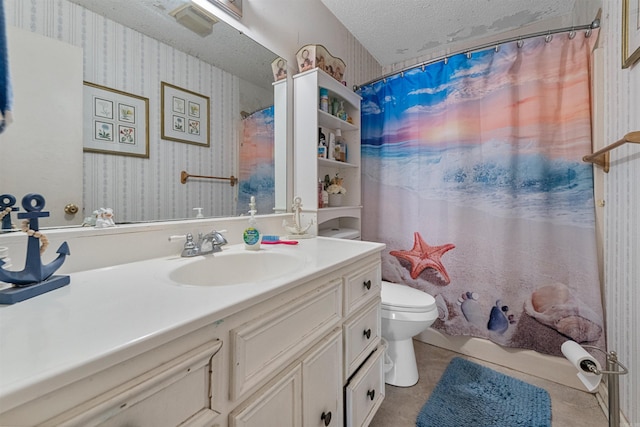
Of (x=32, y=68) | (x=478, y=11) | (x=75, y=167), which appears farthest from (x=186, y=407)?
(x=478, y=11)

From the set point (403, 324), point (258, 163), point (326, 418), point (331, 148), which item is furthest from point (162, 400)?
point (331, 148)

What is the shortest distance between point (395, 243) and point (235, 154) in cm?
127

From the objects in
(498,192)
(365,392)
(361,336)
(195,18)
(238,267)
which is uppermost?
(195,18)

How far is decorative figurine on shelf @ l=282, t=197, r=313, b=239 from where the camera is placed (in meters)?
1.41

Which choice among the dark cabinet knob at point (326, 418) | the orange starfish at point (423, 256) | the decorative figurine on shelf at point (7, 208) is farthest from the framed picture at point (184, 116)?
the orange starfish at point (423, 256)

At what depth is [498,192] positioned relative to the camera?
1.59m

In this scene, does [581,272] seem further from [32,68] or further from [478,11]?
[32,68]

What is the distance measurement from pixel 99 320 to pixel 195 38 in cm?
112

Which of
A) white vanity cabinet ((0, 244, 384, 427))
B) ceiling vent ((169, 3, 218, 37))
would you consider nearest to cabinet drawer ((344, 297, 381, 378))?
white vanity cabinet ((0, 244, 384, 427))

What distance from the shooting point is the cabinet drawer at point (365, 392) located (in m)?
0.93

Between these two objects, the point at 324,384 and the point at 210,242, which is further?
the point at 210,242

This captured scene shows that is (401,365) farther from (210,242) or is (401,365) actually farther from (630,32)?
(630,32)

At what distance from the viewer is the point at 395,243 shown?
1930 millimetres

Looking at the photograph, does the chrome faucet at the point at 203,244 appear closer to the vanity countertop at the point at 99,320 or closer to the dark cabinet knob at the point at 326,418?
the vanity countertop at the point at 99,320
